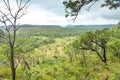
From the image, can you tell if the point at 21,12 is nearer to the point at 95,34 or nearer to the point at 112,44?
the point at 112,44

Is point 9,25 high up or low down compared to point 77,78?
up

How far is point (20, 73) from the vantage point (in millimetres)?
58344

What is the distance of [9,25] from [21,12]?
70.3 inches

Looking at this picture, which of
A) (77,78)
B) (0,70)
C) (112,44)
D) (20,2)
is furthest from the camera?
(0,70)

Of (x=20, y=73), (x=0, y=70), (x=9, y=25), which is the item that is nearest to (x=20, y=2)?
(x=9, y=25)

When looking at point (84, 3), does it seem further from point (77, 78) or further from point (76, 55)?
point (76, 55)

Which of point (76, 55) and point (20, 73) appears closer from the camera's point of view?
point (20, 73)

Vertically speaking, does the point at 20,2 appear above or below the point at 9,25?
above

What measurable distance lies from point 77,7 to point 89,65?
57.0 metres

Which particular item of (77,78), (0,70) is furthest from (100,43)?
(0,70)

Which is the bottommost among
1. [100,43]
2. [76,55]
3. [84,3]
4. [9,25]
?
[76,55]

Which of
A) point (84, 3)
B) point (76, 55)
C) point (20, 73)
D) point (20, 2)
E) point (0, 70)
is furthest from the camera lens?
point (76, 55)

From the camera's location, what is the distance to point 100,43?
53.1 m

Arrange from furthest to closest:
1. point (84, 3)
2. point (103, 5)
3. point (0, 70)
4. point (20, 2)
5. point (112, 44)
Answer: point (0, 70), point (112, 44), point (20, 2), point (103, 5), point (84, 3)
